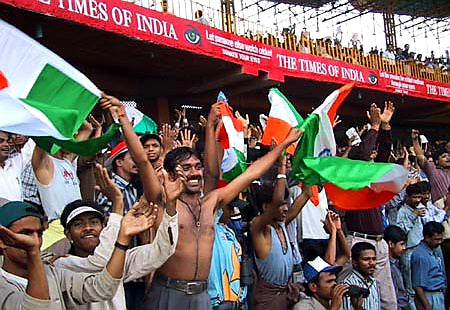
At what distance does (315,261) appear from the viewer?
4.33m

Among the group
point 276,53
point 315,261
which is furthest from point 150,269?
point 276,53

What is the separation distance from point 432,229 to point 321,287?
2225 mm

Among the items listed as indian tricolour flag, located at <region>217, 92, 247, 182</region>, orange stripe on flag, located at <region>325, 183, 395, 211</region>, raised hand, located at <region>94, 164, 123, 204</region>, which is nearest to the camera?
raised hand, located at <region>94, 164, 123, 204</region>

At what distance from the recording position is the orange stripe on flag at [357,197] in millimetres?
4199

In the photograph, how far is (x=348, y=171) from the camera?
4.08 m

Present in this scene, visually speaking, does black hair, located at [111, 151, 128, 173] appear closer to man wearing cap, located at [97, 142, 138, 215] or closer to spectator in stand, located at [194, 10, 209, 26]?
man wearing cap, located at [97, 142, 138, 215]

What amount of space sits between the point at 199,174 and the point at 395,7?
76.5 ft

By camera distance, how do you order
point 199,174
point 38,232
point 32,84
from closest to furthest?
point 38,232
point 32,84
point 199,174

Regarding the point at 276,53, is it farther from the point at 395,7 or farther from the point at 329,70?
the point at 395,7

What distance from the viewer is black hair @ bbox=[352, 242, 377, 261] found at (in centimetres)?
470

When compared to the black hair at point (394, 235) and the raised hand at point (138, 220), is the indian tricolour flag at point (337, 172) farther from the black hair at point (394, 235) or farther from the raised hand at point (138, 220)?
the raised hand at point (138, 220)

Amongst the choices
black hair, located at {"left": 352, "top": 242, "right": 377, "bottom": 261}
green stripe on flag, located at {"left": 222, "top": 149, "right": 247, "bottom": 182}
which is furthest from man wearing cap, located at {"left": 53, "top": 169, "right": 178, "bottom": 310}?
black hair, located at {"left": 352, "top": 242, "right": 377, "bottom": 261}

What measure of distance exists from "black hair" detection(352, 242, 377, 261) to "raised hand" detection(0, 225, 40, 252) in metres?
2.90

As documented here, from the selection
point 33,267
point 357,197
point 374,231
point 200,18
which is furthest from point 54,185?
point 200,18
